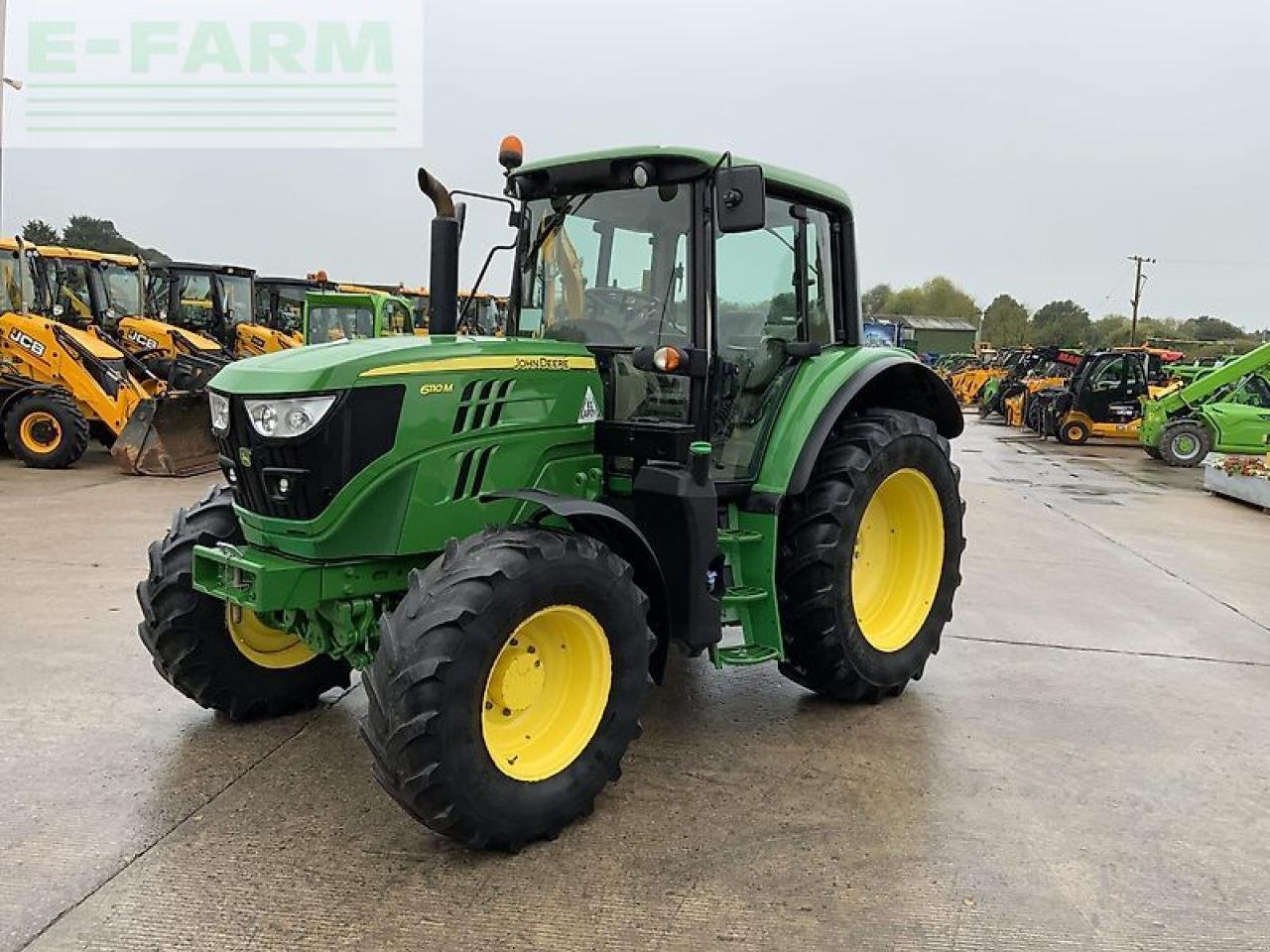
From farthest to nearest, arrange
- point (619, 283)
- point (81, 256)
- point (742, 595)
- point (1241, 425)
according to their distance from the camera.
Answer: point (1241, 425) → point (81, 256) → point (619, 283) → point (742, 595)

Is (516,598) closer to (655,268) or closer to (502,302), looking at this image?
(655,268)

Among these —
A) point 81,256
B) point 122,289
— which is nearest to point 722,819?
point 81,256

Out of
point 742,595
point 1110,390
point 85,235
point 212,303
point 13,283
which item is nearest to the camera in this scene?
Answer: point 742,595

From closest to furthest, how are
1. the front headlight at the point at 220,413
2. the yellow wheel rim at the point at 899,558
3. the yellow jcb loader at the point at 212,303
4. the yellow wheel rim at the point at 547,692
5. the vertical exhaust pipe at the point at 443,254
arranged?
the yellow wheel rim at the point at 547,692 < the front headlight at the point at 220,413 < the vertical exhaust pipe at the point at 443,254 < the yellow wheel rim at the point at 899,558 < the yellow jcb loader at the point at 212,303

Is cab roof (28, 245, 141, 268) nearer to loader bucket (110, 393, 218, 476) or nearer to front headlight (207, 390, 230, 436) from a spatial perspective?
loader bucket (110, 393, 218, 476)

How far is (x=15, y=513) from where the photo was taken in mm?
8062

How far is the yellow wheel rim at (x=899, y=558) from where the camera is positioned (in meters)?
4.49

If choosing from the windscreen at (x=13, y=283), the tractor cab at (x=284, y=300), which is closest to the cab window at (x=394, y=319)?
the tractor cab at (x=284, y=300)

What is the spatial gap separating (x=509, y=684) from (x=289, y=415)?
3.50 feet

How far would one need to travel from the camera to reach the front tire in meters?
2.73

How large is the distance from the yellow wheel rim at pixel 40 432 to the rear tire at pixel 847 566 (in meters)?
9.60

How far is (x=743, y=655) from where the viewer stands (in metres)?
3.67

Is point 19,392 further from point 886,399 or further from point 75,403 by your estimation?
point 886,399

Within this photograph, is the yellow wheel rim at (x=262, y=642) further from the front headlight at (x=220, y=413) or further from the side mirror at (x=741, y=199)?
the side mirror at (x=741, y=199)
